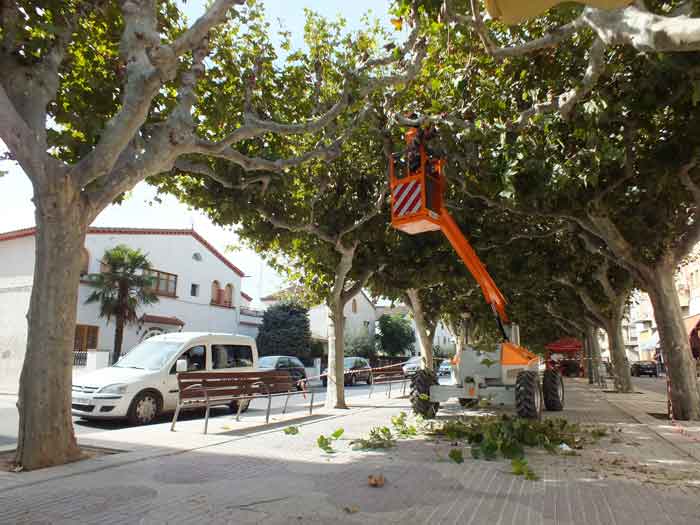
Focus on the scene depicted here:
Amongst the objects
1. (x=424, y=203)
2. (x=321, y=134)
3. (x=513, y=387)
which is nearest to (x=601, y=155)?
(x=424, y=203)

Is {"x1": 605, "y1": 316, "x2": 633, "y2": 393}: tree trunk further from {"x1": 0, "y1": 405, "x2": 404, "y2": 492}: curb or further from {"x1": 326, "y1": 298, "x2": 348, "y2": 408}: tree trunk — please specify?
{"x1": 0, "y1": 405, "x2": 404, "y2": 492}: curb

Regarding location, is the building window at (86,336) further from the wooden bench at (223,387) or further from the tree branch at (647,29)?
the tree branch at (647,29)

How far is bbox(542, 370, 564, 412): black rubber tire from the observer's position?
13.1 metres

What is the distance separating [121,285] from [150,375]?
15.5 metres

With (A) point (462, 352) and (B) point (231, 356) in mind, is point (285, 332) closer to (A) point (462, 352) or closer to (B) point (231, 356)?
(B) point (231, 356)

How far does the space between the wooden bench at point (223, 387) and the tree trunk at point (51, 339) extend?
96.4 inches

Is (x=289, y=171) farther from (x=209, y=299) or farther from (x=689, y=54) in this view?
(x=209, y=299)

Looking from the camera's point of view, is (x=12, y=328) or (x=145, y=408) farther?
(x=12, y=328)

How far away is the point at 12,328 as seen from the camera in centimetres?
2397

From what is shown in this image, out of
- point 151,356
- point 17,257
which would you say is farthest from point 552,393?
point 17,257

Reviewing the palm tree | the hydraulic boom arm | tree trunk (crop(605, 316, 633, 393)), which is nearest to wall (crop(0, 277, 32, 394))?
the palm tree

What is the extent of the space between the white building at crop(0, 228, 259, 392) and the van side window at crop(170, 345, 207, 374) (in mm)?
10058

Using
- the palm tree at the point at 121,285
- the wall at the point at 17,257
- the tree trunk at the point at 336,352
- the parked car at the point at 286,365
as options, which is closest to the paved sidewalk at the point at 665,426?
the tree trunk at the point at 336,352

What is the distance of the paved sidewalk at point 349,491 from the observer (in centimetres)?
440
